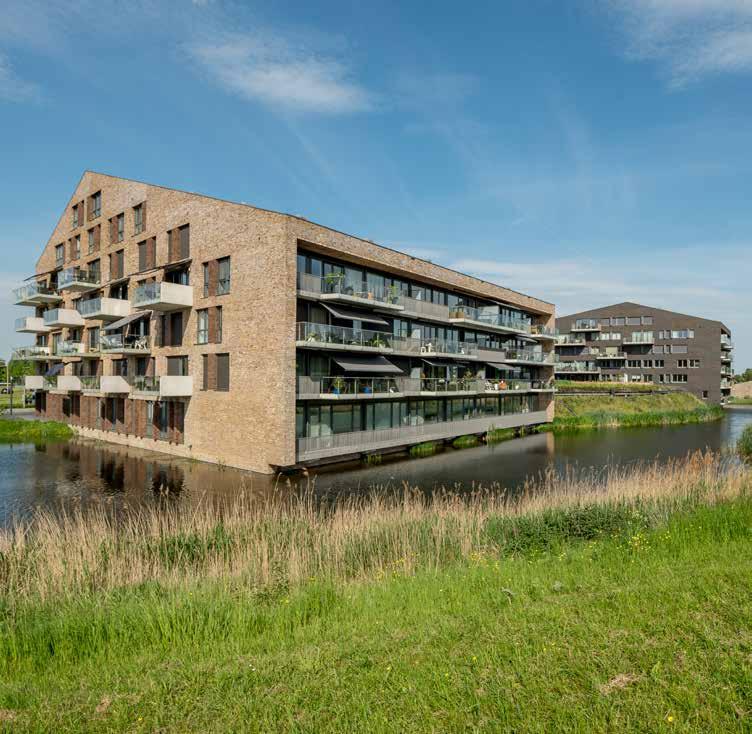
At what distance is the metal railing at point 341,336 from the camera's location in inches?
781

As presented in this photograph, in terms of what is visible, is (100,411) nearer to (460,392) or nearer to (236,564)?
(460,392)

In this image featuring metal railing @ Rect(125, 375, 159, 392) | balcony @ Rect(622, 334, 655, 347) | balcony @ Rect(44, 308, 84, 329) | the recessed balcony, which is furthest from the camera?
balcony @ Rect(622, 334, 655, 347)

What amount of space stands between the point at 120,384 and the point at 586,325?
6029 cm

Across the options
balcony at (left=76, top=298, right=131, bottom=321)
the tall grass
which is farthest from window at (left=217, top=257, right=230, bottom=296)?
the tall grass

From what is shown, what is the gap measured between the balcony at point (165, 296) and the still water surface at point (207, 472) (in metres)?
6.73

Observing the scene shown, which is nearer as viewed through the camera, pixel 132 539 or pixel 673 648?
pixel 673 648

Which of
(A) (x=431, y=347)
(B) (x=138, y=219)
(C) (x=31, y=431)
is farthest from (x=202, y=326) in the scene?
Result: (C) (x=31, y=431)

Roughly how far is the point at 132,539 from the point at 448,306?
944 inches

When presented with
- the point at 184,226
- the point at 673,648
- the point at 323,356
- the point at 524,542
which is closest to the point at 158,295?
the point at 184,226

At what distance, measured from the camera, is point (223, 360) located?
21.7 m

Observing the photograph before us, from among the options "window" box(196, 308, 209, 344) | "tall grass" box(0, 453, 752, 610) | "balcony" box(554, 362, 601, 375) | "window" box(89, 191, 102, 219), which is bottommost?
"tall grass" box(0, 453, 752, 610)

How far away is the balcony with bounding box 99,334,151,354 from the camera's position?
25016 millimetres

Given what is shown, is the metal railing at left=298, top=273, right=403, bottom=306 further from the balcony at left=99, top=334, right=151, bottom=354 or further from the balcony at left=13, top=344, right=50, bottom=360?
the balcony at left=13, top=344, right=50, bottom=360

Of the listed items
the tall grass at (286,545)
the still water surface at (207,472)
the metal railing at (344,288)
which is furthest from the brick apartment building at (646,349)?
the tall grass at (286,545)
